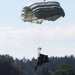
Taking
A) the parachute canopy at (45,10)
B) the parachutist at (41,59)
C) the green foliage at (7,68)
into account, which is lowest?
the green foliage at (7,68)

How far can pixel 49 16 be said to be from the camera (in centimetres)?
4084

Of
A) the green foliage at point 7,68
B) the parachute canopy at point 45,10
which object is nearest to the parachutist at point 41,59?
the parachute canopy at point 45,10

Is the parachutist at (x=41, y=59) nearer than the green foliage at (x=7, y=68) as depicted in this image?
Yes

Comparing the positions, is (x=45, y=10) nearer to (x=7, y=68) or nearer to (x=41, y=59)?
(x=41, y=59)

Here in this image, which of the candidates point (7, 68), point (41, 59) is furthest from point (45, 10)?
point (7, 68)

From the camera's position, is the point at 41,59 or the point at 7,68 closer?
the point at 41,59

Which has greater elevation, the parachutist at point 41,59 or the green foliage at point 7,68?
the parachutist at point 41,59

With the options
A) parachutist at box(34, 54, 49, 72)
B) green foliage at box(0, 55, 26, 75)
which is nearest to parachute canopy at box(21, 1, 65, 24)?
parachutist at box(34, 54, 49, 72)

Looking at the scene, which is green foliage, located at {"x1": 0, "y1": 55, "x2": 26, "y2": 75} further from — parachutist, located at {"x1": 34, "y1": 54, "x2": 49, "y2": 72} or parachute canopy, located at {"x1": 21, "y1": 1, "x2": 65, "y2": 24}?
parachutist, located at {"x1": 34, "y1": 54, "x2": 49, "y2": 72}

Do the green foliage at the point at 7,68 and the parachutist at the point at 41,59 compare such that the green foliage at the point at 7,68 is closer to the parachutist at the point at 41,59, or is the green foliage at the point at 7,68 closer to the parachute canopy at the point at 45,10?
the parachute canopy at the point at 45,10

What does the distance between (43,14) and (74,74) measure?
92907mm

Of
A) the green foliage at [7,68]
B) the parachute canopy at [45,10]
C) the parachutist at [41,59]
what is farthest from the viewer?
the green foliage at [7,68]

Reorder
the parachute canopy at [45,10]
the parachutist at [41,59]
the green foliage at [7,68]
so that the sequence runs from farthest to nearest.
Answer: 1. the green foliage at [7,68]
2. the parachute canopy at [45,10]
3. the parachutist at [41,59]

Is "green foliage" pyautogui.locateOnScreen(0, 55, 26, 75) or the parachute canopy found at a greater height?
the parachute canopy
